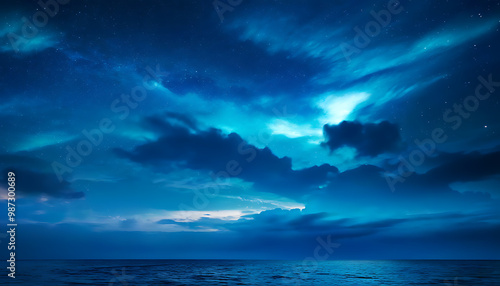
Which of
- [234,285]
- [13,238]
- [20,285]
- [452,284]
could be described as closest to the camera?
[13,238]

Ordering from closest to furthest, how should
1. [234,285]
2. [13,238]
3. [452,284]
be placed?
[13,238] < [234,285] < [452,284]

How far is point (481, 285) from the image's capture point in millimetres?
37688

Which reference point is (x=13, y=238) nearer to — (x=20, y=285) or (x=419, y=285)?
(x=20, y=285)

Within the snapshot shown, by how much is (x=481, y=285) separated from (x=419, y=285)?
7973 millimetres

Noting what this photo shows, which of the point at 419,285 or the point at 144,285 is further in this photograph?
the point at 419,285

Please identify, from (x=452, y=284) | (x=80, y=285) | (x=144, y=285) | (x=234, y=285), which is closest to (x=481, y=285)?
(x=452, y=284)

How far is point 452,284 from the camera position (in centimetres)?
4012

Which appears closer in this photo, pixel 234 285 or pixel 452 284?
pixel 234 285

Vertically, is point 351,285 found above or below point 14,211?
below

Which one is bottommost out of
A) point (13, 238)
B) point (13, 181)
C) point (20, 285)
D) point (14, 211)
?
Result: point (20, 285)

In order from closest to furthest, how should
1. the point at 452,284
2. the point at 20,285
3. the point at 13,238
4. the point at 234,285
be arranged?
the point at 13,238
the point at 20,285
the point at 234,285
the point at 452,284

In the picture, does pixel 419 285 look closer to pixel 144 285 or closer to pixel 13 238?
pixel 144 285

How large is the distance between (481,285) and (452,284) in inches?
132

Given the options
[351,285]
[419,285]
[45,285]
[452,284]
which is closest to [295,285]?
[351,285]
